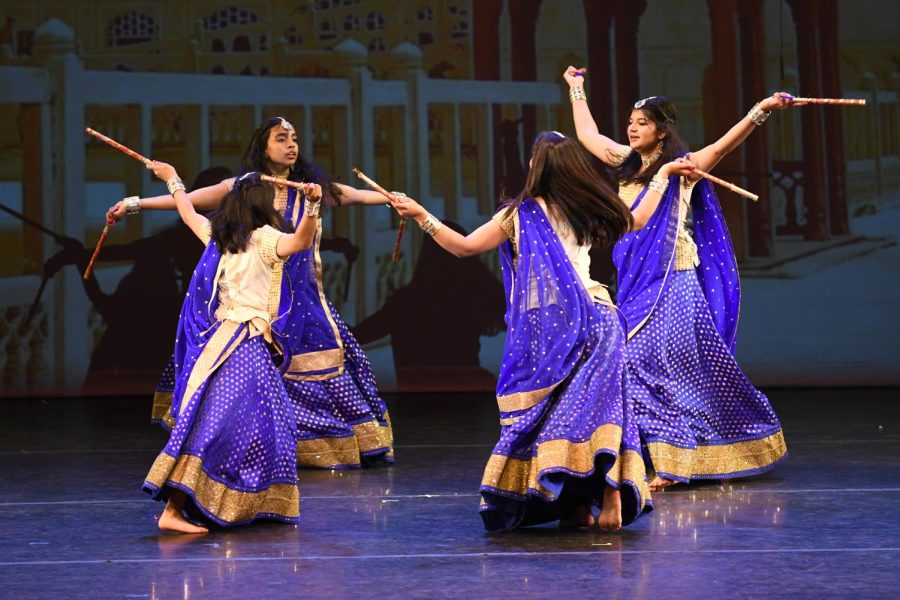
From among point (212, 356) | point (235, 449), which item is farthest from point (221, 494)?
point (212, 356)

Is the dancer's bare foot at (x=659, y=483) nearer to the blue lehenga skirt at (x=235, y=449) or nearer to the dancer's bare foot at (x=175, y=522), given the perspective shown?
the blue lehenga skirt at (x=235, y=449)

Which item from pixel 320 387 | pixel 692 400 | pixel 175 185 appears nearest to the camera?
pixel 175 185

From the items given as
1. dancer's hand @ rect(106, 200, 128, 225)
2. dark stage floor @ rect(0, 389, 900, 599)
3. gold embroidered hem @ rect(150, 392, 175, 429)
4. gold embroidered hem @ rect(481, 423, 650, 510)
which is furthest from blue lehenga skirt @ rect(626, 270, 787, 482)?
gold embroidered hem @ rect(150, 392, 175, 429)

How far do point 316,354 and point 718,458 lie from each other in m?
1.51

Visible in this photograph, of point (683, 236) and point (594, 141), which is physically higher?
point (594, 141)

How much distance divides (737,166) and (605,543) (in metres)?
4.68

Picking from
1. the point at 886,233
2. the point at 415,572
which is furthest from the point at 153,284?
the point at 415,572

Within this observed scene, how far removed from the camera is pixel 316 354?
5.72 metres

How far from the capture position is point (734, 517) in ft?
14.3

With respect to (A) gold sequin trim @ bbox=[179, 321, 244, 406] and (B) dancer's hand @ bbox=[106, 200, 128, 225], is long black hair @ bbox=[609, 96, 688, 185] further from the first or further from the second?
(B) dancer's hand @ bbox=[106, 200, 128, 225]

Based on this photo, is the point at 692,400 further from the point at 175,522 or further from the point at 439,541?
the point at 175,522

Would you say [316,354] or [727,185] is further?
[316,354]

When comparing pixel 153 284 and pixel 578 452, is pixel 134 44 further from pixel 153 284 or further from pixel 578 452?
pixel 578 452

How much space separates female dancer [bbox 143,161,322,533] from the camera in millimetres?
4195
